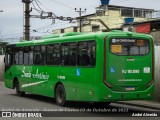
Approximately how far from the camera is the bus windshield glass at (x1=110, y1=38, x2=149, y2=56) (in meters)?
15.2

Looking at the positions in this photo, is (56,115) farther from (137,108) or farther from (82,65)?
(137,108)

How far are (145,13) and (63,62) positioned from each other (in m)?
78.0

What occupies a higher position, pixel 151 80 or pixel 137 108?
pixel 151 80

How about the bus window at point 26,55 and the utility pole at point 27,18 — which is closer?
the bus window at point 26,55

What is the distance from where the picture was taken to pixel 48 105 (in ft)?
Result: 59.3

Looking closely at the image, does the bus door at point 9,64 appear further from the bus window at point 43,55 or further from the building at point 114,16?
the building at point 114,16

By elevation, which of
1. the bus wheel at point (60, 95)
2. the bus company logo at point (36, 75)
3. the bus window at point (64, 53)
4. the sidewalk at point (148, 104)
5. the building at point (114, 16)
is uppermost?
the building at point (114, 16)

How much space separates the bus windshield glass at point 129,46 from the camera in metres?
15.2

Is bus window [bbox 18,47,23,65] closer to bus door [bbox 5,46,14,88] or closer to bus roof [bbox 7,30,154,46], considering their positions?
bus roof [bbox 7,30,154,46]

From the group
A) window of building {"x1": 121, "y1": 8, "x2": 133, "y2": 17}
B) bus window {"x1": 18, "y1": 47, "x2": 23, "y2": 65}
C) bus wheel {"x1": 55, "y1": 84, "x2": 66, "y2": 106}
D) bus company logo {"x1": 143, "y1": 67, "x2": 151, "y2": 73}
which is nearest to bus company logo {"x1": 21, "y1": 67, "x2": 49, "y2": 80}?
bus window {"x1": 18, "y1": 47, "x2": 23, "y2": 65}

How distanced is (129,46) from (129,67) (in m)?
0.79

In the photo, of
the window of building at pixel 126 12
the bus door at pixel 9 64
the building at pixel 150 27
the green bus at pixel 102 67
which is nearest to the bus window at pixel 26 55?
the bus door at pixel 9 64

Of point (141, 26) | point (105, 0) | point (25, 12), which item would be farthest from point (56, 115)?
point (105, 0)

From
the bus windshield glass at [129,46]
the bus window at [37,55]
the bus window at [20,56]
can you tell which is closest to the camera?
the bus windshield glass at [129,46]
